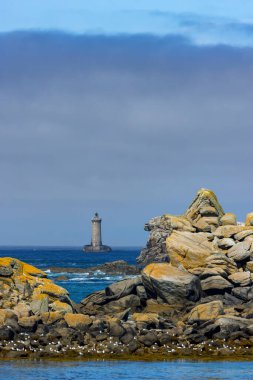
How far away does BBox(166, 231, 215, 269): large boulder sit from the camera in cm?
7013

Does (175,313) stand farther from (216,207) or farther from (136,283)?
(216,207)

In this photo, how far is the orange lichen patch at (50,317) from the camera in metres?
55.8

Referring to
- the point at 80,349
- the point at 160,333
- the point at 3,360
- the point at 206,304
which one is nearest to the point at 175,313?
the point at 206,304

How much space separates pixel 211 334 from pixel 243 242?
19411 mm

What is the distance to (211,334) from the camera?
177ft

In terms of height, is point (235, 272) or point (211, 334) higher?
point (235, 272)

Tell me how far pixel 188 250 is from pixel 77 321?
18.0 metres

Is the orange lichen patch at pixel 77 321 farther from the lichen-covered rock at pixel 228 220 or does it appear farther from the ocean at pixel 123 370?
the lichen-covered rock at pixel 228 220

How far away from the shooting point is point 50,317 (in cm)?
5628

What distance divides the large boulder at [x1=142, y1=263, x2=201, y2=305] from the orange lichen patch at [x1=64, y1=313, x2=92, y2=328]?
1113 cm

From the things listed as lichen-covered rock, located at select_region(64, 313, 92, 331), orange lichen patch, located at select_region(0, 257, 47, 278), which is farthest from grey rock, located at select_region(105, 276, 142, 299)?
lichen-covered rock, located at select_region(64, 313, 92, 331)

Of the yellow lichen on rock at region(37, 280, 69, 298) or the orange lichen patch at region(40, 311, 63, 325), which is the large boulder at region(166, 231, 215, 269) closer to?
the yellow lichen on rock at region(37, 280, 69, 298)

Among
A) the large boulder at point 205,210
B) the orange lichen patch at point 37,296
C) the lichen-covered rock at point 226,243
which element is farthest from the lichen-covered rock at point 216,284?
the orange lichen patch at point 37,296

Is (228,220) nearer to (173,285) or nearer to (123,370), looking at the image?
(173,285)
